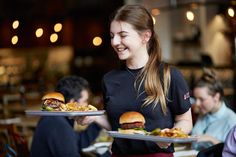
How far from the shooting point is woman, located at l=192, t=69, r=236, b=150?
4.32m

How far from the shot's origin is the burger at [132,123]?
8.60 feet

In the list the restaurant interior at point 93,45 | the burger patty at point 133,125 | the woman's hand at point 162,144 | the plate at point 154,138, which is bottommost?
the restaurant interior at point 93,45

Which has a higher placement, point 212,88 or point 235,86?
point 212,88

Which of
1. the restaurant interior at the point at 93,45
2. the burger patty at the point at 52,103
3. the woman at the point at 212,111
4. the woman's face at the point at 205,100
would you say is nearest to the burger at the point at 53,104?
the burger patty at the point at 52,103

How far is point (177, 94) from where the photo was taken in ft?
9.09

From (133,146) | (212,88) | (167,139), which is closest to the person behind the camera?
(167,139)

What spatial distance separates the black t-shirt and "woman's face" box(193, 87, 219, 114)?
168 cm

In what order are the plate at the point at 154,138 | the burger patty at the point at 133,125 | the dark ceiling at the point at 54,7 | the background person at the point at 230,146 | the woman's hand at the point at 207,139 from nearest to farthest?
the plate at the point at 154,138, the burger patty at the point at 133,125, the background person at the point at 230,146, the woman's hand at the point at 207,139, the dark ceiling at the point at 54,7

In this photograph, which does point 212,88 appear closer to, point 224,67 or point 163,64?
point 163,64

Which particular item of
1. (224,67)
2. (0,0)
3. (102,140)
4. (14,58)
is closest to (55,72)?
(14,58)

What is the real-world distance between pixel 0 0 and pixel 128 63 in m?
6.84

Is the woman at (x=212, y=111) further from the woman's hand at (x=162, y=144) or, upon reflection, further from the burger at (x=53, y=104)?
the woman's hand at (x=162, y=144)

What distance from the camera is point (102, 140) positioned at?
4977 millimetres

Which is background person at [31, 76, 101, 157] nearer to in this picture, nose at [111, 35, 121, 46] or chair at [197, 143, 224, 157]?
chair at [197, 143, 224, 157]
